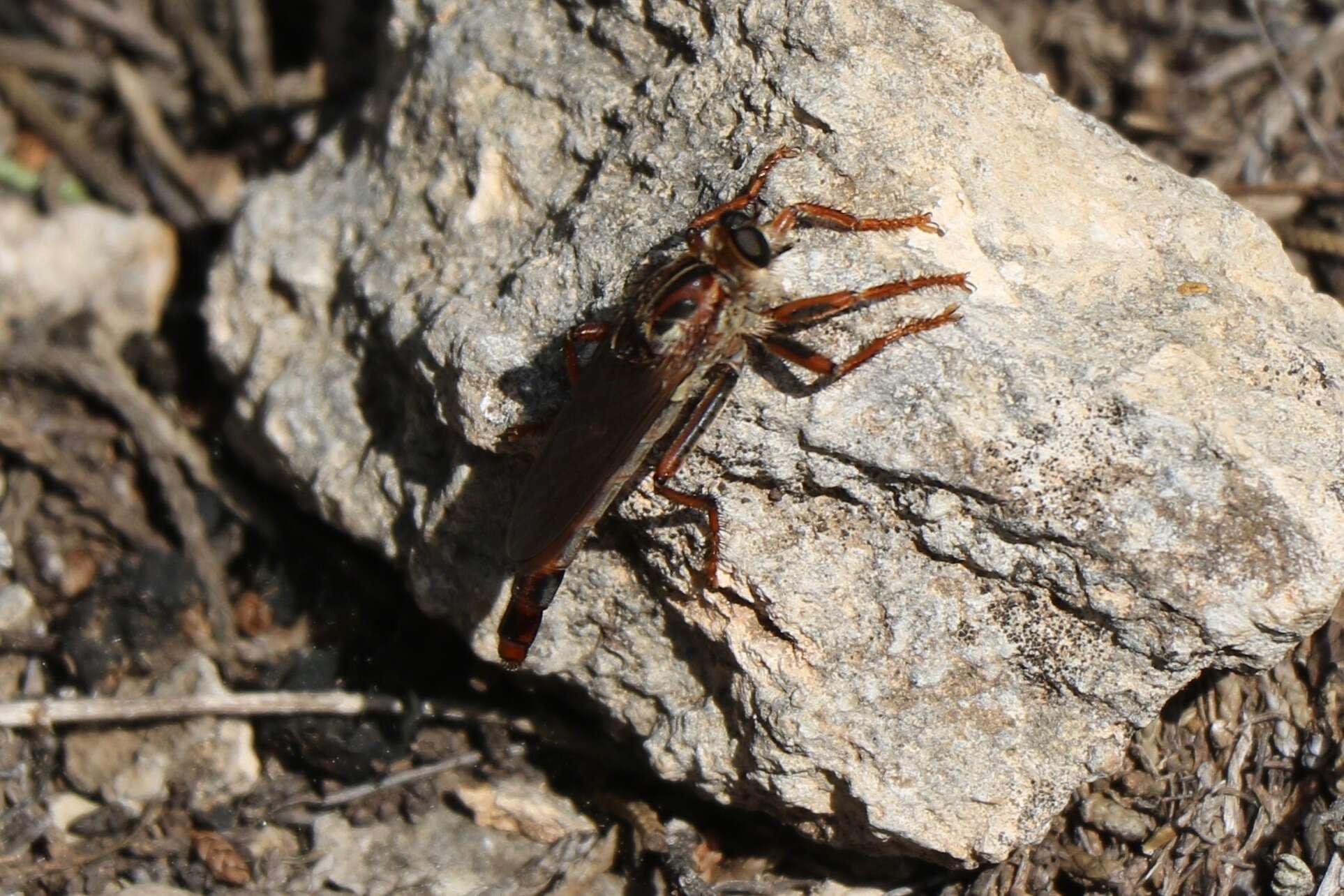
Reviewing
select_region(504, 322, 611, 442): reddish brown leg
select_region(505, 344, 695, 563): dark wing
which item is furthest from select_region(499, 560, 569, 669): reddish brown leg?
select_region(504, 322, 611, 442): reddish brown leg

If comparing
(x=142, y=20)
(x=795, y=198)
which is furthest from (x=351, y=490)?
(x=142, y=20)

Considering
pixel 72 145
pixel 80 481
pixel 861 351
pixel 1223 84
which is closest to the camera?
pixel 861 351

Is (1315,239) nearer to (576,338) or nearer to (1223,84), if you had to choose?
(1223,84)

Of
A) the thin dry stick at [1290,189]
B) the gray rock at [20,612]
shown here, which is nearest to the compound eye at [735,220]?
the thin dry stick at [1290,189]

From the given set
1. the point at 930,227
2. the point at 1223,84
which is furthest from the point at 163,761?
Result: the point at 1223,84

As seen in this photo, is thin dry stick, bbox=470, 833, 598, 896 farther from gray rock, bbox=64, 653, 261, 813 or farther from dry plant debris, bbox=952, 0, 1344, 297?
dry plant debris, bbox=952, 0, 1344, 297

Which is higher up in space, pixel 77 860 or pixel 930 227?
pixel 930 227

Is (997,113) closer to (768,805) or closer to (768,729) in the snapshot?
(768,729)
